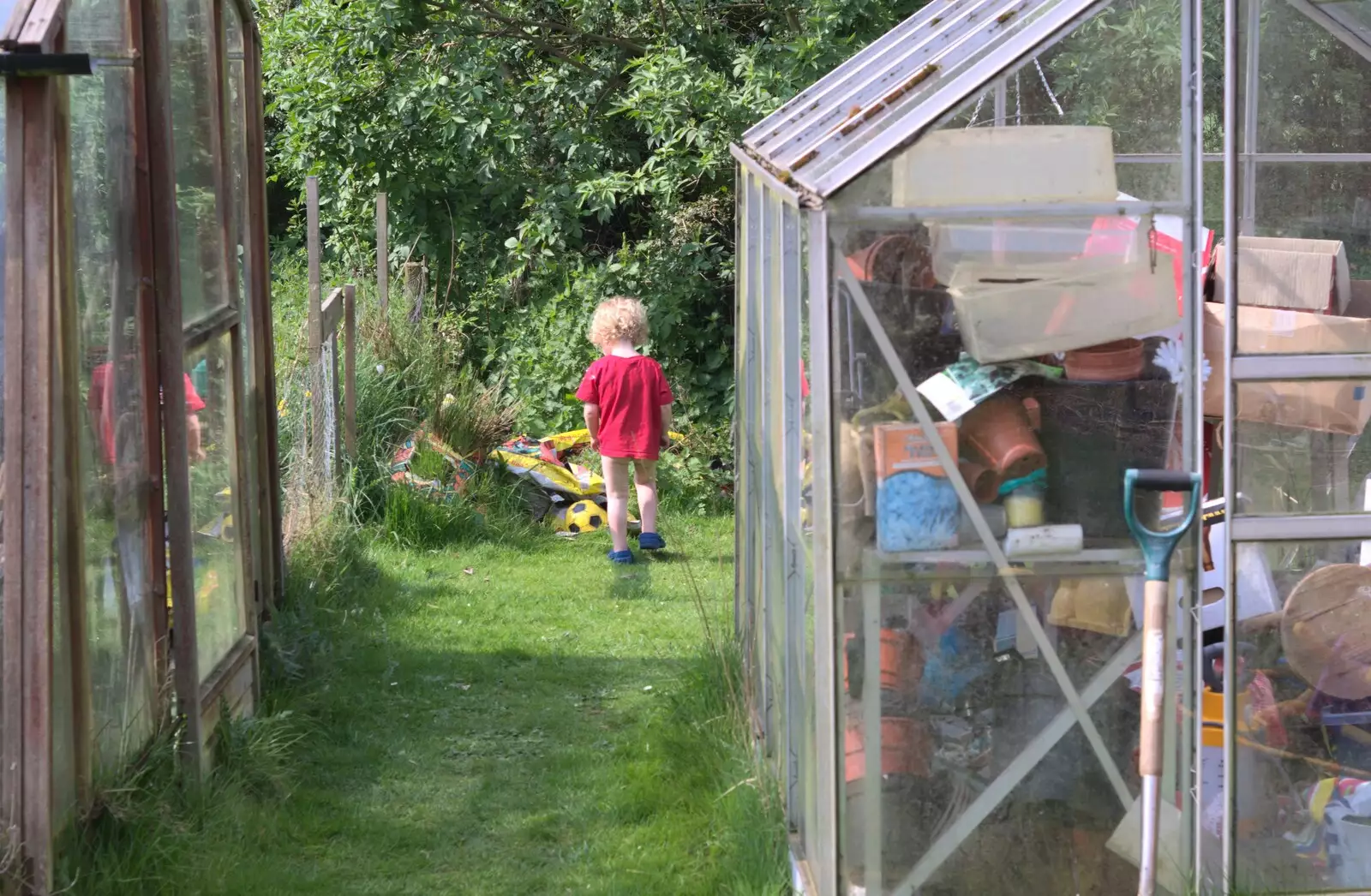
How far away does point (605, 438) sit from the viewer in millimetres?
8758

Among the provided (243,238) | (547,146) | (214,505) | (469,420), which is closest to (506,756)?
(214,505)

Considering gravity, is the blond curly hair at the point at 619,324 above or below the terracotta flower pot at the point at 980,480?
above

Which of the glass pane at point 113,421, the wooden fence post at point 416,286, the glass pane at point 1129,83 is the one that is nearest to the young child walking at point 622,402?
the wooden fence post at point 416,286

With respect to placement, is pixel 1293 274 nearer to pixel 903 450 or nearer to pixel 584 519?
pixel 903 450

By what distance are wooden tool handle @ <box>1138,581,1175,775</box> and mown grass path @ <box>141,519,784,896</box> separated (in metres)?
1.14

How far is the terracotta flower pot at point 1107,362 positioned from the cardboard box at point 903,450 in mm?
349

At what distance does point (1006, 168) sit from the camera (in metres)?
3.36

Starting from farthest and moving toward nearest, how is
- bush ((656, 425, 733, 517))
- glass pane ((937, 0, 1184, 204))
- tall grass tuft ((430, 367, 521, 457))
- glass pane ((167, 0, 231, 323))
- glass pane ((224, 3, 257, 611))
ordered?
1. bush ((656, 425, 733, 517))
2. tall grass tuft ((430, 367, 521, 457))
3. glass pane ((224, 3, 257, 611))
4. glass pane ((167, 0, 231, 323))
5. glass pane ((937, 0, 1184, 204))

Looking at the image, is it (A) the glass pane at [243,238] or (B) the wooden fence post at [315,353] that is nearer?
(A) the glass pane at [243,238]

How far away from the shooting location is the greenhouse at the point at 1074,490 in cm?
336

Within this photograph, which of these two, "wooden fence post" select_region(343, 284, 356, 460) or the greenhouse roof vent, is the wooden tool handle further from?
"wooden fence post" select_region(343, 284, 356, 460)

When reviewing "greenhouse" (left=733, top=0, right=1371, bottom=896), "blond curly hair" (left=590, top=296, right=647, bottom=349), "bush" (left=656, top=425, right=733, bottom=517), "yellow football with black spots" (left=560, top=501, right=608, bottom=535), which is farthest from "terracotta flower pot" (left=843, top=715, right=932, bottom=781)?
"bush" (left=656, top=425, right=733, bottom=517)

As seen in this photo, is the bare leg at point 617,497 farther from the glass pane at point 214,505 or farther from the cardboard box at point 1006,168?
the cardboard box at point 1006,168

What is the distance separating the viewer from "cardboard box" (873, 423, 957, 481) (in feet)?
11.0
